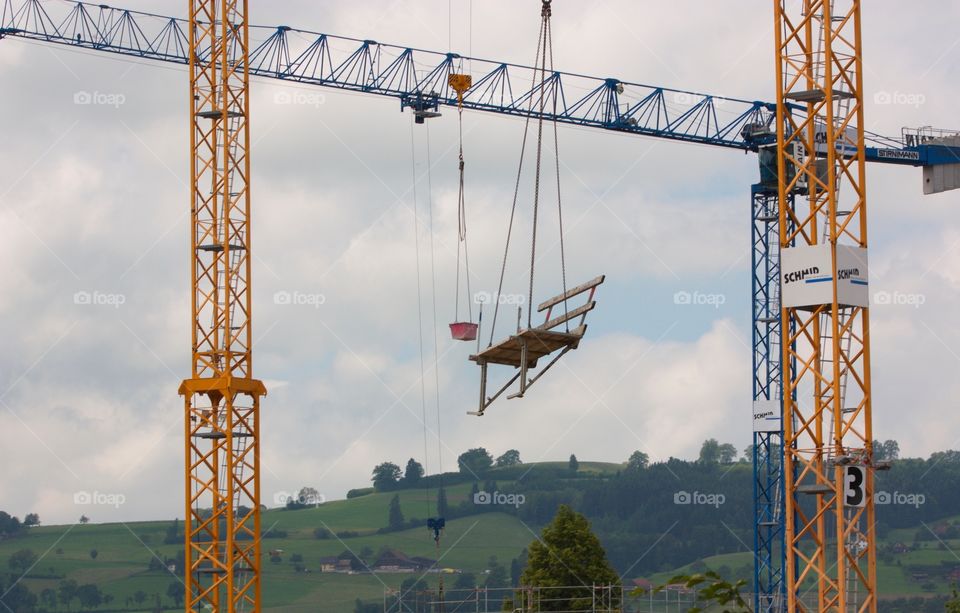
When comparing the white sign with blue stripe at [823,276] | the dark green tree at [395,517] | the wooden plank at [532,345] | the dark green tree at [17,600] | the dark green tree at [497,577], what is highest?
the white sign with blue stripe at [823,276]

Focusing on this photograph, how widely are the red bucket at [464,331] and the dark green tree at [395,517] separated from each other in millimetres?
138883

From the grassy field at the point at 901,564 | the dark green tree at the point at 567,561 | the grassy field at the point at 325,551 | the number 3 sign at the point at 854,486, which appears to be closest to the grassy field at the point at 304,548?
the grassy field at the point at 325,551

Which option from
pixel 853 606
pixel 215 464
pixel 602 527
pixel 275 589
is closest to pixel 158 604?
pixel 275 589

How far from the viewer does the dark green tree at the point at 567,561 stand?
77375 mm

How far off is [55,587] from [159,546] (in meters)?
12.7

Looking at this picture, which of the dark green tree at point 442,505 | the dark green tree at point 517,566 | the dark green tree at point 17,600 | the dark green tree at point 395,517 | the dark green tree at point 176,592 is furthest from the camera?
the dark green tree at point 442,505

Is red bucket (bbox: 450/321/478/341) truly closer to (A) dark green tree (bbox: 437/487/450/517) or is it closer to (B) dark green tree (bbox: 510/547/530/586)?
(B) dark green tree (bbox: 510/547/530/586)

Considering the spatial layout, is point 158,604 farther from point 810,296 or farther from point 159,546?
point 810,296

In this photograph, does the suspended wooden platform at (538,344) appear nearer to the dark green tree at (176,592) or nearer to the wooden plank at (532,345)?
the wooden plank at (532,345)

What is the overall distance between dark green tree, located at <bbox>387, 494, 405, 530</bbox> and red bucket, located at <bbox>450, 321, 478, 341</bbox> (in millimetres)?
138883

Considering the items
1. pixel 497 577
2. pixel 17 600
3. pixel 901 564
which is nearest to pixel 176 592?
pixel 17 600

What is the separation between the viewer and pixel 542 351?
41.0 meters

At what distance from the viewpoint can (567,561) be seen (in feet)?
258

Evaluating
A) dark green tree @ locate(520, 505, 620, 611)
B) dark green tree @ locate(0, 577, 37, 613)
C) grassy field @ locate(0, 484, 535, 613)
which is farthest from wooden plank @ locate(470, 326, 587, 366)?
dark green tree @ locate(0, 577, 37, 613)
